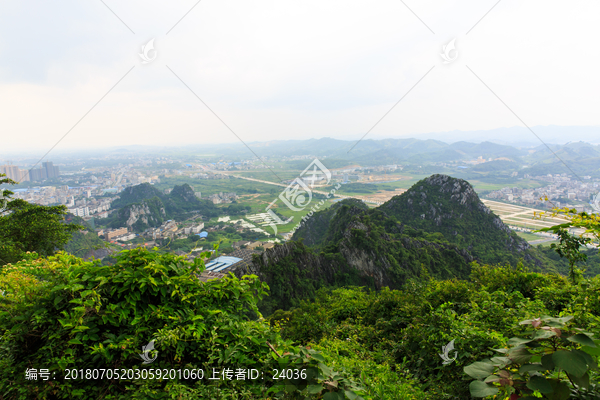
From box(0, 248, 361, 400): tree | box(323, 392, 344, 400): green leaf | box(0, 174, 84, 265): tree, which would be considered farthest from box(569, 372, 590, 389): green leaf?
box(0, 174, 84, 265): tree

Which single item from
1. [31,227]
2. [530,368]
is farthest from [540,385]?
[31,227]

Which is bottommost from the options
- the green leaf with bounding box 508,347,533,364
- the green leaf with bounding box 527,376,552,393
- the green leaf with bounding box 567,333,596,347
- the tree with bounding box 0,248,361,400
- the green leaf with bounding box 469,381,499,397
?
the tree with bounding box 0,248,361,400

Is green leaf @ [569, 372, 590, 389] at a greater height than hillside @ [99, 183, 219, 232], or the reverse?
green leaf @ [569, 372, 590, 389]

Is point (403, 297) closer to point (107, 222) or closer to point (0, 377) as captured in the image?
point (0, 377)

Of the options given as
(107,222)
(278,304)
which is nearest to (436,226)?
(278,304)

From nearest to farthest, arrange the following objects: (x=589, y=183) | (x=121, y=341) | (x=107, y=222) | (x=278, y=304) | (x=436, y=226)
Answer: (x=121, y=341), (x=278, y=304), (x=436, y=226), (x=589, y=183), (x=107, y=222)

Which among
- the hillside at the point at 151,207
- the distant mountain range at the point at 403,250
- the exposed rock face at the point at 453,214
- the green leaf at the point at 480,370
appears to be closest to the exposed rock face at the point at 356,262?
the distant mountain range at the point at 403,250

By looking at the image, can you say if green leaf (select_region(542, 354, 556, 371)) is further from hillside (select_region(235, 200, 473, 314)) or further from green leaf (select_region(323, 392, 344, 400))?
hillside (select_region(235, 200, 473, 314))
